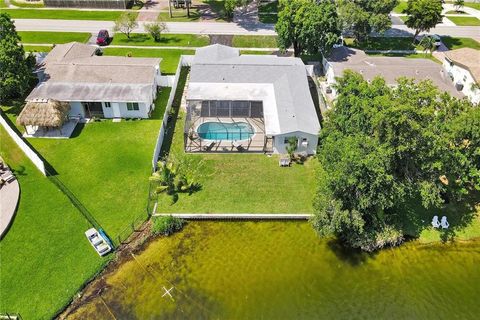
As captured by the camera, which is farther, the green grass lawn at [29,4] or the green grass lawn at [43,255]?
the green grass lawn at [29,4]

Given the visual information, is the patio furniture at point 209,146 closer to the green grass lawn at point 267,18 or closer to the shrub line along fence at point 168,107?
the shrub line along fence at point 168,107

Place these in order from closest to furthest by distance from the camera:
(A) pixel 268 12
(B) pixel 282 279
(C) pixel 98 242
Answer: (B) pixel 282 279 < (C) pixel 98 242 < (A) pixel 268 12

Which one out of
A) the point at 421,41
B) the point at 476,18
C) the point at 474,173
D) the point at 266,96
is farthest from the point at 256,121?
the point at 476,18

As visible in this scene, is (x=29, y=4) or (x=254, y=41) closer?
(x=254, y=41)

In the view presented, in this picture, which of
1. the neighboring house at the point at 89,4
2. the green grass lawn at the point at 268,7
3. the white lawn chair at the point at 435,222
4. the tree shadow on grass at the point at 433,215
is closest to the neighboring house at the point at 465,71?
the tree shadow on grass at the point at 433,215

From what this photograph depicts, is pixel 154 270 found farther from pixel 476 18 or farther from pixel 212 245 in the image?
pixel 476 18

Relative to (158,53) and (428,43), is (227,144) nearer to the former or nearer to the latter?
(158,53)

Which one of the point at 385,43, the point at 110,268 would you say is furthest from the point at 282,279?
the point at 385,43
